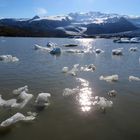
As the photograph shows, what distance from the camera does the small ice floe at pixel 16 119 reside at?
37.4ft

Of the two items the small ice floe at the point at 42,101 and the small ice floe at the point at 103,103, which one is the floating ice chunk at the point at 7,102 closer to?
the small ice floe at the point at 42,101

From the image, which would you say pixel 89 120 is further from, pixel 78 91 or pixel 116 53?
pixel 116 53

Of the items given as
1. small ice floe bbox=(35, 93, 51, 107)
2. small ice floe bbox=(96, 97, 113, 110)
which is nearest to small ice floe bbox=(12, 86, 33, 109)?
small ice floe bbox=(35, 93, 51, 107)

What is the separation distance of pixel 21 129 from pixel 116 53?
1526 inches

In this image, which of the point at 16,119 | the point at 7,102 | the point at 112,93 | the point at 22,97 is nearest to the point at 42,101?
the point at 22,97

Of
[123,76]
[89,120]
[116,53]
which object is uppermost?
[89,120]

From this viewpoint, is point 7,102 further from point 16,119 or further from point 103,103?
point 103,103

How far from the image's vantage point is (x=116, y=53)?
158 ft

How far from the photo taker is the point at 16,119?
11.9m

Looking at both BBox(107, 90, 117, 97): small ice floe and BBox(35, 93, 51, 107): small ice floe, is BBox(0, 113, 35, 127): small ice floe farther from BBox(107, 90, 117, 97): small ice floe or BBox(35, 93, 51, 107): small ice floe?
BBox(107, 90, 117, 97): small ice floe

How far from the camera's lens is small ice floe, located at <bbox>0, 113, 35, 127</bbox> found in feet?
37.4

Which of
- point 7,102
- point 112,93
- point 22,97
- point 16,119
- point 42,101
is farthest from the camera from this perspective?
point 112,93

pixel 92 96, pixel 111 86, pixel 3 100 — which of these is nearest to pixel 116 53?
pixel 111 86

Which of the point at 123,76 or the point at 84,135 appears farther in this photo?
the point at 123,76
